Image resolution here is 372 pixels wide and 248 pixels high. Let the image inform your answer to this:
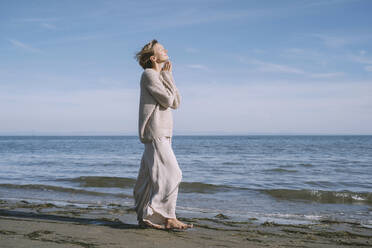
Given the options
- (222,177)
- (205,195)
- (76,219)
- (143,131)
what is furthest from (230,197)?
(143,131)

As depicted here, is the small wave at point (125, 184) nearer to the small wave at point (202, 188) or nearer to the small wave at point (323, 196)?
the small wave at point (202, 188)

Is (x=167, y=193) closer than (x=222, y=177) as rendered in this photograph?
Yes

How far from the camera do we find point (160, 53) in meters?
3.94

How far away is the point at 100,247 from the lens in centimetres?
305

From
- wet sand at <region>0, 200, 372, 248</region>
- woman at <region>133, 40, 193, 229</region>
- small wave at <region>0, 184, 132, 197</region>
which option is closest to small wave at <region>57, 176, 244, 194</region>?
small wave at <region>0, 184, 132, 197</region>

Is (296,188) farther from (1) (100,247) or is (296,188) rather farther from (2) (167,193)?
(1) (100,247)

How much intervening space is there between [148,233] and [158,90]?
1535 millimetres

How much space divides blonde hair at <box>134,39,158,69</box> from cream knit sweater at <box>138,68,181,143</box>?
0.14m

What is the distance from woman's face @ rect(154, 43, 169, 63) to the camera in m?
3.93

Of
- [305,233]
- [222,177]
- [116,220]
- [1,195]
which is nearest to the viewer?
[305,233]

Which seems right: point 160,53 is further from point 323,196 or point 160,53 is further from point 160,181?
point 323,196

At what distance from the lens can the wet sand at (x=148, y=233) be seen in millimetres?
3277

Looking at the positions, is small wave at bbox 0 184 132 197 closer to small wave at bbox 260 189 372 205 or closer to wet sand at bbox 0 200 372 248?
wet sand at bbox 0 200 372 248

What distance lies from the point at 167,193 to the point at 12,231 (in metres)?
1.71
